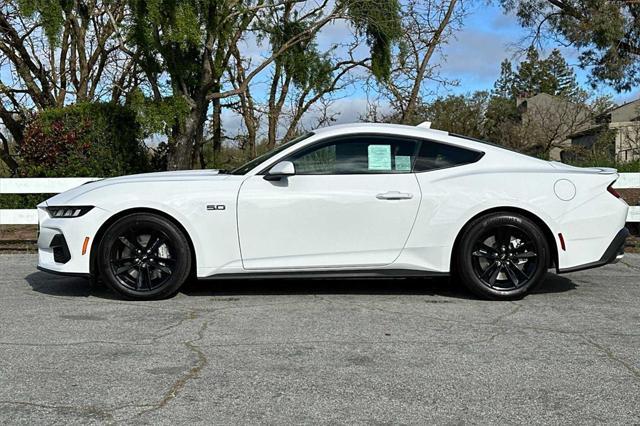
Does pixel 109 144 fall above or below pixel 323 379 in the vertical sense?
above

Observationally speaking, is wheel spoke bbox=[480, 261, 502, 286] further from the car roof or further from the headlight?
the headlight

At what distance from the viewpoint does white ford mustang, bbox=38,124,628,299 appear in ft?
19.3

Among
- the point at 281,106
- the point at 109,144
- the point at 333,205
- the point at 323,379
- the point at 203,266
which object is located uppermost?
the point at 281,106

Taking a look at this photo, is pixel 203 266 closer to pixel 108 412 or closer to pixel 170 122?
pixel 108 412

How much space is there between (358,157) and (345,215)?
0.57m

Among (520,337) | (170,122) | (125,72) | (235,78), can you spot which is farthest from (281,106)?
(520,337)

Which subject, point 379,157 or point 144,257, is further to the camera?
point 379,157

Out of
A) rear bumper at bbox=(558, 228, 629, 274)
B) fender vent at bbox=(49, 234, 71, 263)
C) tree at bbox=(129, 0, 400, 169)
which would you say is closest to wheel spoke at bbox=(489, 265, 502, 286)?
rear bumper at bbox=(558, 228, 629, 274)

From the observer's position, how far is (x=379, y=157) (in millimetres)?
6078

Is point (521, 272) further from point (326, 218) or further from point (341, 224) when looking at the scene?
point (326, 218)

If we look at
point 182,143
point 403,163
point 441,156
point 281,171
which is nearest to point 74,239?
point 281,171

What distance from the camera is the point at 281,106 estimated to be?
53.7ft

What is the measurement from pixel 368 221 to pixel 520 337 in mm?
1670

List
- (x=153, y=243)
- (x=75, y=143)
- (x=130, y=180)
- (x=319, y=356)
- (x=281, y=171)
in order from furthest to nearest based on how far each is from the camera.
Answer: (x=75, y=143)
(x=130, y=180)
(x=153, y=243)
(x=281, y=171)
(x=319, y=356)
